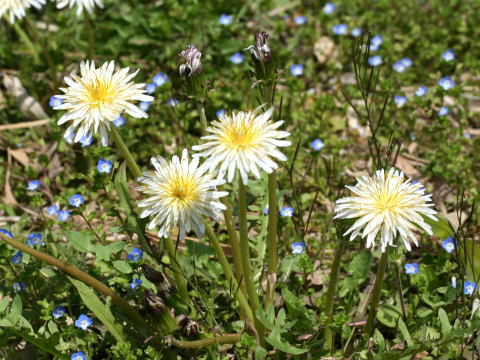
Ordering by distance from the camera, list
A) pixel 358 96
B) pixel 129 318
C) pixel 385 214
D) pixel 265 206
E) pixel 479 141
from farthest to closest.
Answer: pixel 358 96, pixel 479 141, pixel 265 206, pixel 129 318, pixel 385 214

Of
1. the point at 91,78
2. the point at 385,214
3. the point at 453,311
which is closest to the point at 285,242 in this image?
the point at 453,311

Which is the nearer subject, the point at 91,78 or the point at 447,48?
the point at 91,78

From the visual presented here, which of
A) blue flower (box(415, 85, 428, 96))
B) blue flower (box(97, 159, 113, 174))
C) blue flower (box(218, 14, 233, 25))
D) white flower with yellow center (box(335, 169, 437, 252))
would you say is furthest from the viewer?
blue flower (box(218, 14, 233, 25))

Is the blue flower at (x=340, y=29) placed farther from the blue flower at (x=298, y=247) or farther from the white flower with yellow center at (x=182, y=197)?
the white flower with yellow center at (x=182, y=197)

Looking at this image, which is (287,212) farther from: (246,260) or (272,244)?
(246,260)

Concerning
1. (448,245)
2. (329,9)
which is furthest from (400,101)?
(448,245)

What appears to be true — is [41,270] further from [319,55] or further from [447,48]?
[447,48]

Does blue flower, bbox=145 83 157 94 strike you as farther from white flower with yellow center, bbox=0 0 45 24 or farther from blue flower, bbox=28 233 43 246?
blue flower, bbox=28 233 43 246

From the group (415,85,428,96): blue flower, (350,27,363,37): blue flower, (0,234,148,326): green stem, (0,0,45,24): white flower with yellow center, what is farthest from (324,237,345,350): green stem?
(350,27,363,37): blue flower
